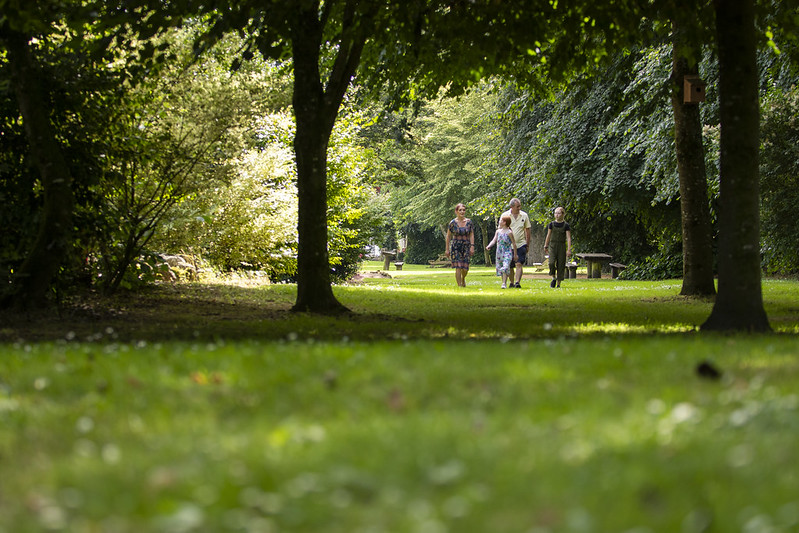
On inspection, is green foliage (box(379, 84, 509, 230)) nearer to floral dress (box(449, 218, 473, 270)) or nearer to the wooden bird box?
floral dress (box(449, 218, 473, 270))

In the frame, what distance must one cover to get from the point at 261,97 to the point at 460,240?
303 inches

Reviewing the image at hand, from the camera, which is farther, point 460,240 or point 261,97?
point 460,240

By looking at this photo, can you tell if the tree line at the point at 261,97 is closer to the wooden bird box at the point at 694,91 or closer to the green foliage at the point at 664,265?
the wooden bird box at the point at 694,91

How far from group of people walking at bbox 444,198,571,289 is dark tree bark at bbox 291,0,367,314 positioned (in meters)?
8.64

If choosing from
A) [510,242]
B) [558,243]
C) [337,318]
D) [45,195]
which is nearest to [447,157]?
[558,243]

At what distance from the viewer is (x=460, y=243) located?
2102 cm

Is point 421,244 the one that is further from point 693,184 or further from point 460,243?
point 693,184

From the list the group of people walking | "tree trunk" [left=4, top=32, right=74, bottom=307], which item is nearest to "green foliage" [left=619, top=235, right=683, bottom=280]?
the group of people walking

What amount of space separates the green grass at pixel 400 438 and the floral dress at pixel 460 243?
13.4 metres

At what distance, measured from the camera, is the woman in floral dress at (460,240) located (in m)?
20.7

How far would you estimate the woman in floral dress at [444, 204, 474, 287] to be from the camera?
67.8 ft

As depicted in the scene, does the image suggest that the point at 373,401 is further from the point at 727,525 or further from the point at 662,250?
the point at 662,250

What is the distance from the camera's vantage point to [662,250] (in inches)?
1207

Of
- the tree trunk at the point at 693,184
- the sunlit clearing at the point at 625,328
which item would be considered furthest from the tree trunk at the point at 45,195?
the tree trunk at the point at 693,184
